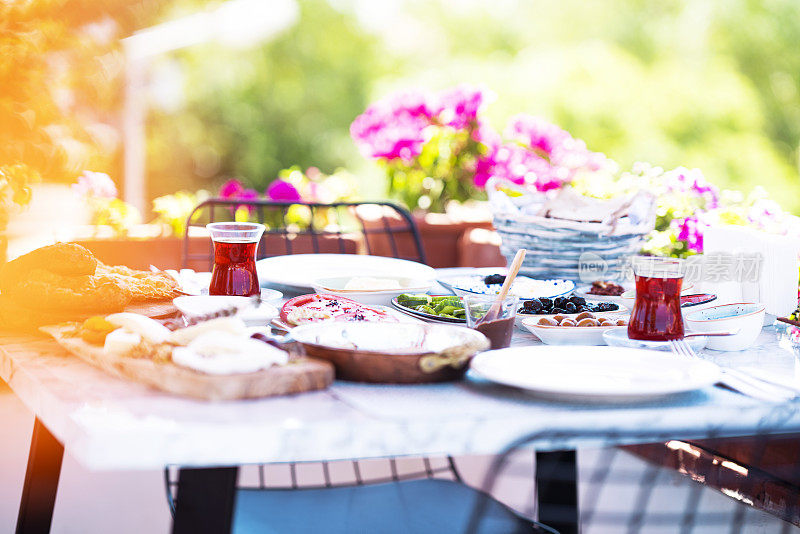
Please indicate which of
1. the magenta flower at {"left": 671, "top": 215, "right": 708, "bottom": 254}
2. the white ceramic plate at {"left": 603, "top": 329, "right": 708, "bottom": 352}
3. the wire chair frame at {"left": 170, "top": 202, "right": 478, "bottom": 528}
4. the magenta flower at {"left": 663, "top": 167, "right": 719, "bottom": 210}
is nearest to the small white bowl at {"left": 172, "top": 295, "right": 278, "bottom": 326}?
the wire chair frame at {"left": 170, "top": 202, "right": 478, "bottom": 528}

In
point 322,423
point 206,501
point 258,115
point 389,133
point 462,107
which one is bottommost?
point 206,501

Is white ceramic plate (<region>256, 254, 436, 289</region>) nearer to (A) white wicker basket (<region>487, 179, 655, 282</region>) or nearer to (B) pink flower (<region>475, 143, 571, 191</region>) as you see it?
(A) white wicker basket (<region>487, 179, 655, 282</region>)

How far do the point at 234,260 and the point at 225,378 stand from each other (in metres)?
0.48

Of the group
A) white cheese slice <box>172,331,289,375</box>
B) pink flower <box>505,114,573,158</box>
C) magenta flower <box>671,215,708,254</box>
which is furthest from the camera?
pink flower <box>505,114,573,158</box>

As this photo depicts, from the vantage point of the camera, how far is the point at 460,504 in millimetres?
1254

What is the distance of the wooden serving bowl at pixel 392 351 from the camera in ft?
3.14

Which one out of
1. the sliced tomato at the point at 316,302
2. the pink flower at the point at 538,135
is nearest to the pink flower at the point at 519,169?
the pink flower at the point at 538,135

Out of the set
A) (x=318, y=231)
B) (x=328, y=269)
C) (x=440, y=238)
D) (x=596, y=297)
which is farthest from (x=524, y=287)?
(x=440, y=238)

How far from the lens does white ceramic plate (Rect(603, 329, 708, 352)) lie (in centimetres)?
115

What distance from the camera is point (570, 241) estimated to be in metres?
1.74

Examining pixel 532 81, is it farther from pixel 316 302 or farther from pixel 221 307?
pixel 221 307

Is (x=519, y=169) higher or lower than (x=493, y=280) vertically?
higher

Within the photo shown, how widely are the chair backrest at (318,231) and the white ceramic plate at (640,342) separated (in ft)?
3.47

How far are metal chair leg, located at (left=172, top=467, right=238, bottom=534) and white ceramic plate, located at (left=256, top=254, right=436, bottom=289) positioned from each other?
73 cm
